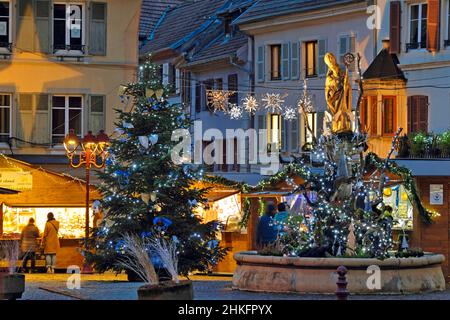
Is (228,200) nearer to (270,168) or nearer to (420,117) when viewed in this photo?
(420,117)

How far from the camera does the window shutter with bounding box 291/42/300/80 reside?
6097cm

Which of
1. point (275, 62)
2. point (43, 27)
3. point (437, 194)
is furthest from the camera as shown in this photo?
point (275, 62)

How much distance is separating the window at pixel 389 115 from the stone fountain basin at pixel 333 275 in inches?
1032

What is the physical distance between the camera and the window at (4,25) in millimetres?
49906

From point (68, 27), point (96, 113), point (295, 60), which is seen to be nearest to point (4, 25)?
point (68, 27)

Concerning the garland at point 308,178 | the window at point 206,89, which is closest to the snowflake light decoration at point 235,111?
the window at point 206,89

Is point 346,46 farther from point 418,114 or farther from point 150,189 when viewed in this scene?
point 150,189

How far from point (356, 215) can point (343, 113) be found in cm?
227

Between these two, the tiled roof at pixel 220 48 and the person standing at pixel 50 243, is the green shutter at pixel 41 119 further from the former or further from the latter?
the tiled roof at pixel 220 48

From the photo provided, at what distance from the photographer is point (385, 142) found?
54438 mm

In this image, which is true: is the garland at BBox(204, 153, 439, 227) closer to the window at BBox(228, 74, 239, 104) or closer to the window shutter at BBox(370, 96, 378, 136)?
the window shutter at BBox(370, 96, 378, 136)

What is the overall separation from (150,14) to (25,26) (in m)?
28.3

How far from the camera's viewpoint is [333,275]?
27.3 meters
